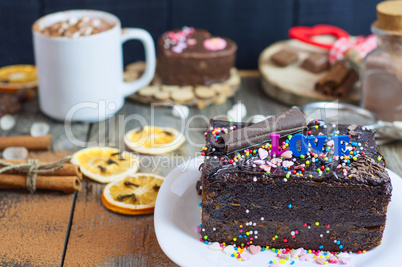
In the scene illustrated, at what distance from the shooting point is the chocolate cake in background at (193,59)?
95.7 inches

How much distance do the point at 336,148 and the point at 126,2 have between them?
5.47 ft

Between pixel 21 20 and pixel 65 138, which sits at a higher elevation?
pixel 21 20

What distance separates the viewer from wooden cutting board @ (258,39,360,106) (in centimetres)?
237

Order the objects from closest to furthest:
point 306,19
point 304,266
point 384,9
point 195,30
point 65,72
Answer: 1. point 304,266
2. point 384,9
3. point 65,72
4. point 195,30
5. point 306,19

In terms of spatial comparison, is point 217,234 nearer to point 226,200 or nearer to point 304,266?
point 226,200

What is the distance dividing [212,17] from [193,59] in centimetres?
52

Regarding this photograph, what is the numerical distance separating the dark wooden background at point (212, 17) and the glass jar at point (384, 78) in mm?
801

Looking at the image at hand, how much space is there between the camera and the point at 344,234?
59.5 inches

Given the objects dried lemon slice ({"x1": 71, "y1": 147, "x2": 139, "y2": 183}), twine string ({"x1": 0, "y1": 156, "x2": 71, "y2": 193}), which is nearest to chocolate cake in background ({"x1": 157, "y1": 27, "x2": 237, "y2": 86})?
dried lemon slice ({"x1": 71, "y1": 147, "x2": 139, "y2": 183})

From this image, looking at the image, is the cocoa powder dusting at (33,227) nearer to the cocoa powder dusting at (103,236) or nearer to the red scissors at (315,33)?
the cocoa powder dusting at (103,236)

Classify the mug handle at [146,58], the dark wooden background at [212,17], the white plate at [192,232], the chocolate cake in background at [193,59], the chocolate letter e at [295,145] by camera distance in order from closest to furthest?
the white plate at [192,232] → the chocolate letter e at [295,145] → the mug handle at [146,58] → the chocolate cake in background at [193,59] → the dark wooden background at [212,17]

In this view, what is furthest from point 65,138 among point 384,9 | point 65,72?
point 384,9

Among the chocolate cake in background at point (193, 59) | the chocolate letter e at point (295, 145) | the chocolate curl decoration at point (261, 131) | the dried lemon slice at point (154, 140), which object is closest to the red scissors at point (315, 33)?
the chocolate cake in background at point (193, 59)

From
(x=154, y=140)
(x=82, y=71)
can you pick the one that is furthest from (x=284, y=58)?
(x=82, y=71)
